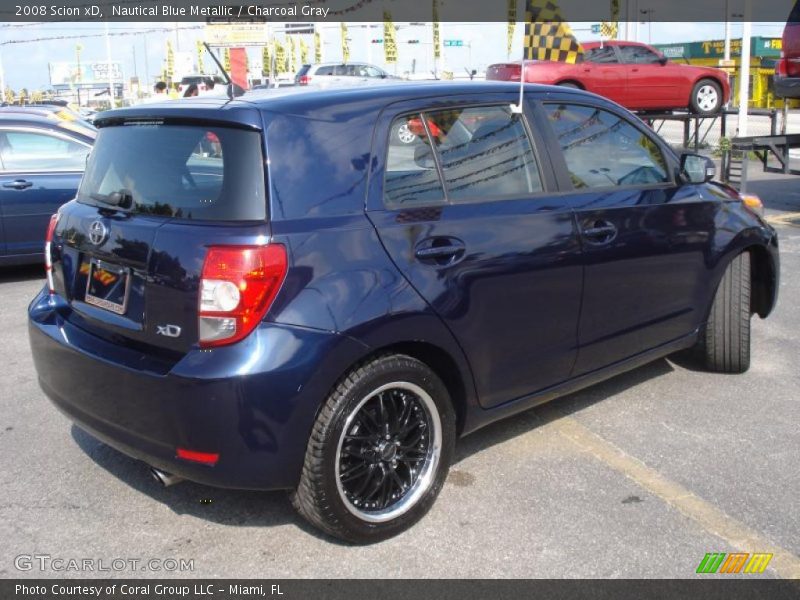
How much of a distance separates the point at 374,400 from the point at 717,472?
68.3 inches

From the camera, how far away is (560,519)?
10.9 ft

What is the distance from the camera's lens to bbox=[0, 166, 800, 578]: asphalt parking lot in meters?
3.06

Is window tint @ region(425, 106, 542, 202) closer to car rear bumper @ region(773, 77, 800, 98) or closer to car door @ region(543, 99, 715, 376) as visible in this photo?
car door @ region(543, 99, 715, 376)

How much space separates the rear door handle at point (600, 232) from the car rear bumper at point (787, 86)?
818 cm

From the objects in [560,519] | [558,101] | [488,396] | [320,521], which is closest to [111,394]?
[320,521]

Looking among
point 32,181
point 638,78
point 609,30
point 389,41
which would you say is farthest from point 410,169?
point 389,41

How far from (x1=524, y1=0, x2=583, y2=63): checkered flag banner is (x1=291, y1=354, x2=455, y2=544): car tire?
308cm

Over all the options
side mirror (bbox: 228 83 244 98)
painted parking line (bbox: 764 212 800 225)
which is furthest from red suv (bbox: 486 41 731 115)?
side mirror (bbox: 228 83 244 98)

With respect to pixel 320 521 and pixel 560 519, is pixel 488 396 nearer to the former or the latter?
pixel 560 519

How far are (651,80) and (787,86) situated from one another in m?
5.20

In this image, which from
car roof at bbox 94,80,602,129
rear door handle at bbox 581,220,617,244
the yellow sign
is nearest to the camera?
car roof at bbox 94,80,602,129

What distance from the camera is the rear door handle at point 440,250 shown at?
3.19 metres

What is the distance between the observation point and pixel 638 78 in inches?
611

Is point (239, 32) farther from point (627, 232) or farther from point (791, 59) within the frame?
point (627, 232)
